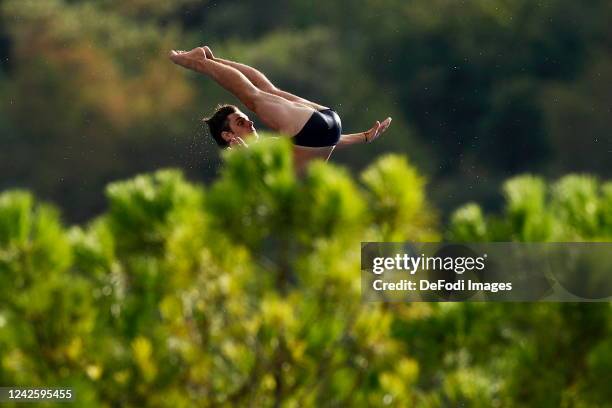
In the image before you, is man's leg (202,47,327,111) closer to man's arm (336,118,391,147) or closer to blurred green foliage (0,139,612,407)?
man's arm (336,118,391,147)

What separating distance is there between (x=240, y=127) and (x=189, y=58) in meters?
0.38

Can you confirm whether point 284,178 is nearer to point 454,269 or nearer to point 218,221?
point 218,221

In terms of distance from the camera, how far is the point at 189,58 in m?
6.20

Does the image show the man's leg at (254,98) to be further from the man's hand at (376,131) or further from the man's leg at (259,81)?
the man's hand at (376,131)

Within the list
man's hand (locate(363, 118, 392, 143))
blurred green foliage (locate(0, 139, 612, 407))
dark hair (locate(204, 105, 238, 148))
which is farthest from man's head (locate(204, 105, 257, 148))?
blurred green foliage (locate(0, 139, 612, 407))

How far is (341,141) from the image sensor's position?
6363 millimetres

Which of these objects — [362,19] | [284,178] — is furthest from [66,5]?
[284,178]

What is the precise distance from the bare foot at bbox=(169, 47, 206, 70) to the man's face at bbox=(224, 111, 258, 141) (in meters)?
0.32

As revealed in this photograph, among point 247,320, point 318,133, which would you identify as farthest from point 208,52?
point 247,320

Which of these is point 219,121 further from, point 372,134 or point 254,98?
point 372,134

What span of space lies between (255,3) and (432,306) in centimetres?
4496

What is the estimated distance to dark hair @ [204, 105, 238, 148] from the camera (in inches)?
254

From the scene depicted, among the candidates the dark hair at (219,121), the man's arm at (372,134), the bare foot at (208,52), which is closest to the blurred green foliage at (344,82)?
the dark hair at (219,121)

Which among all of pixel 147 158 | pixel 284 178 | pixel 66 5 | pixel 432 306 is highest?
pixel 284 178
